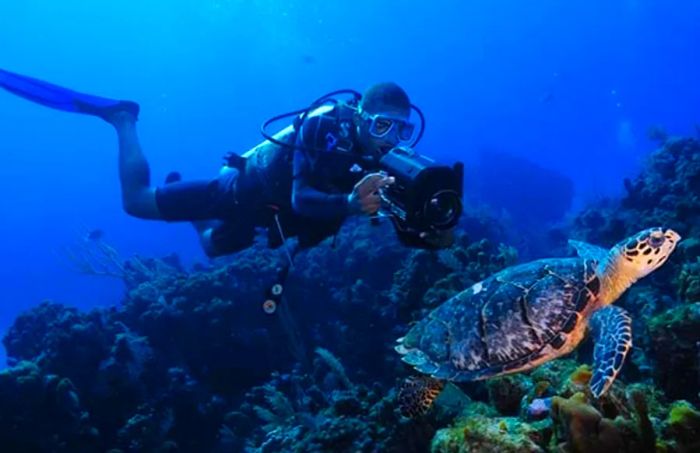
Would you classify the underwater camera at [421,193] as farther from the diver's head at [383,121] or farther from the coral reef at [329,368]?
the coral reef at [329,368]

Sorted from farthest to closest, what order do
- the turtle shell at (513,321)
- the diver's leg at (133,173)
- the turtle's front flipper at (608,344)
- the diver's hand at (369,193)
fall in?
1. the diver's leg at (133,173)
2. the diver's hand at (369,193)
3. the turtle shell at (513,321)
4. the turtle's front flipper at (608,344)

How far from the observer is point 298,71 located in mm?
122000

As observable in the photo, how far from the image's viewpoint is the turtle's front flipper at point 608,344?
2.47 meters

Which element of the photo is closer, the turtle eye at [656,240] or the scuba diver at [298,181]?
the turtle eye at [656,240]

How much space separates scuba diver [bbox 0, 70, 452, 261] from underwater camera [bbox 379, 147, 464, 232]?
0.10m

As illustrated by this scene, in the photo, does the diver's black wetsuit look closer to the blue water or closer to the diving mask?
the diving mask

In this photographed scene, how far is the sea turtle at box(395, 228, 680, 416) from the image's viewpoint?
Result: 3.18 metres

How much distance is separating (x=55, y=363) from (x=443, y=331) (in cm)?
539

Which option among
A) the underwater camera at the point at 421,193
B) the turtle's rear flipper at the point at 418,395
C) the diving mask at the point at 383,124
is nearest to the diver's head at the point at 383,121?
the diving mask at the point at 383,124

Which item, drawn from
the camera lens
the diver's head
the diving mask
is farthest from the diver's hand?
the diving mask

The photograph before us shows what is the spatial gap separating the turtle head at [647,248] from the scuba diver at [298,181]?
137 centimetres

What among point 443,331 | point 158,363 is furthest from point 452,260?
point 158,363

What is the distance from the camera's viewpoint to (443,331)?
12.5 feet

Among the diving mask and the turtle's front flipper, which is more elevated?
the diving mask
